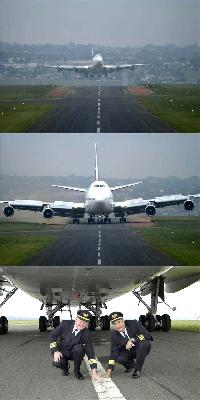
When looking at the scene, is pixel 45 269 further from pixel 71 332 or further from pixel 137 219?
pixel 71 332

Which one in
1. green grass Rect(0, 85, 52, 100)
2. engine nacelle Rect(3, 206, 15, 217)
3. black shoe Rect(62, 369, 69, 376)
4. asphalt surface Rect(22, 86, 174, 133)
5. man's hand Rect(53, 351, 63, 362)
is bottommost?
black shoe Rect(62, 369, 69, 376)

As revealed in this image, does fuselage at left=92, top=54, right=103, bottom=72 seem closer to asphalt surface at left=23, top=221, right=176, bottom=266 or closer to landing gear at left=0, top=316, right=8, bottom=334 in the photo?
asphalt surface at left=23, top=221, right=176, bottom=266

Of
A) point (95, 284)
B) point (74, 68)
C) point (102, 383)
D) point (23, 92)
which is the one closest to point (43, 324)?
point (95, 284)

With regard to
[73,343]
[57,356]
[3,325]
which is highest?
[3,325]

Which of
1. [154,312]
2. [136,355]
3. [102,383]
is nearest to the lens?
[102,383]

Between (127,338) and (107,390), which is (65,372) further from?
(107,390)

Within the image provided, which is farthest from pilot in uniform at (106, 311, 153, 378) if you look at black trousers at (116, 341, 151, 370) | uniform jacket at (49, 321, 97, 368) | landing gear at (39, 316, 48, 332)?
landing gear at (39, 316, 48, 332)
